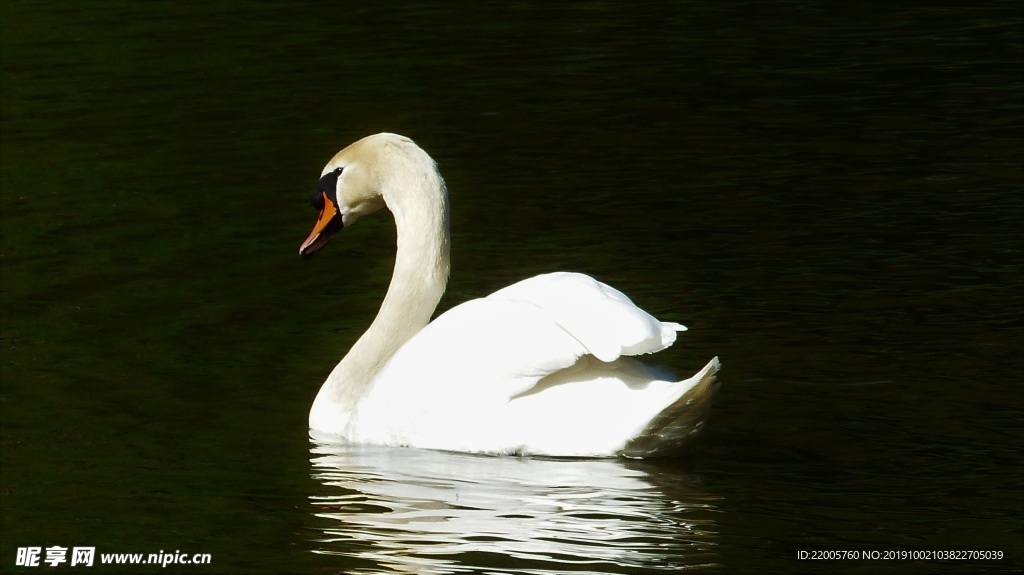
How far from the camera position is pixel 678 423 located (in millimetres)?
6316

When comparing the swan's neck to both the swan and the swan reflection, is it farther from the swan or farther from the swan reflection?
the swan reflection

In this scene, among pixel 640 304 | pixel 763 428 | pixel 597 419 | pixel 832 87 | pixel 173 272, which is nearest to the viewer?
pixel 597 419

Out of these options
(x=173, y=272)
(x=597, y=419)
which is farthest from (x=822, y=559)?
(x=173, y=272)

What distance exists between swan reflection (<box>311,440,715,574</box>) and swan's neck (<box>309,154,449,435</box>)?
21.0 inches

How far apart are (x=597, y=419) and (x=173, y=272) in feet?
13.7

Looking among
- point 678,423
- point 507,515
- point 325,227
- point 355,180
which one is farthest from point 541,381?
point 325,227

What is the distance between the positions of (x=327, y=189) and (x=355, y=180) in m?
0.19

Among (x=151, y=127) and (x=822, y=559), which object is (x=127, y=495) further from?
(x=151, y=127)

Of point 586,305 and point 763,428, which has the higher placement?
point 586,305

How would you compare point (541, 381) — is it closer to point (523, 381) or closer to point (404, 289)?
point (523, 381)

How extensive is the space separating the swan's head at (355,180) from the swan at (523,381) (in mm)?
130

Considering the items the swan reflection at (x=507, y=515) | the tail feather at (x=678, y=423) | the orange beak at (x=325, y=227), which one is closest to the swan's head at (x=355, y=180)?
the orange beak at (x=325, y=227)

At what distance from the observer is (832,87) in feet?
45.8

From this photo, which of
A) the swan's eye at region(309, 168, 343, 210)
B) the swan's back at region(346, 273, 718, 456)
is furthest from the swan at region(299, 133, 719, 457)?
the swan's eye at region(309, 168, 343, 210)
